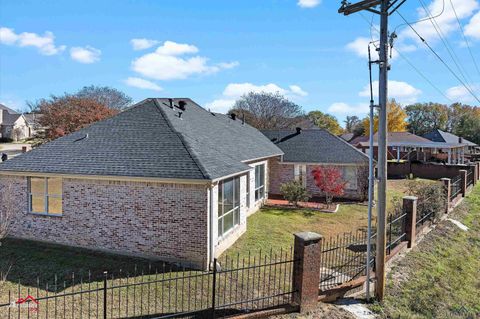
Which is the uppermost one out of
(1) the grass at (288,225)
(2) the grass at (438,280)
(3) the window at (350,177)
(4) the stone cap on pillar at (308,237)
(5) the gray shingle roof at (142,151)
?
(5) the gray shingle roof at (142,151)

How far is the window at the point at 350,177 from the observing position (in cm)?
2323

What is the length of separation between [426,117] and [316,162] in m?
75.3

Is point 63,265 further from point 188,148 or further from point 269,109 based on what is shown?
point 269,109

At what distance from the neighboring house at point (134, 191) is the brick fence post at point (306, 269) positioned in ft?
12.6

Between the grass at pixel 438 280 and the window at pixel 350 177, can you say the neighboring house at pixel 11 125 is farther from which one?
the grass at pixel 438 280

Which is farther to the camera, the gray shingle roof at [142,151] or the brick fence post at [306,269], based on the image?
the gray shingle roof at [142,151]

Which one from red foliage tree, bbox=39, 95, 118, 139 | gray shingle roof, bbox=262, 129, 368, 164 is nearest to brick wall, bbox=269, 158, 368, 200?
gray shingle roof, bbox=262, 129, 368, 164

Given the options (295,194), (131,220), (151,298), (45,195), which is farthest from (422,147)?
(151,298)

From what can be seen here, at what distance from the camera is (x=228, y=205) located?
13445 millimetres

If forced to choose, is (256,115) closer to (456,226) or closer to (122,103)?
(122,103)

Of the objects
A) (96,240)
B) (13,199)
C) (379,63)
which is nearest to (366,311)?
(379,63)

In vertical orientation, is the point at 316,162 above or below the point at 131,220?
above

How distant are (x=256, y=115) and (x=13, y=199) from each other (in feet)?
181

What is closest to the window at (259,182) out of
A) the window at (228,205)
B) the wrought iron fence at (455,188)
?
the window at (228,205)
